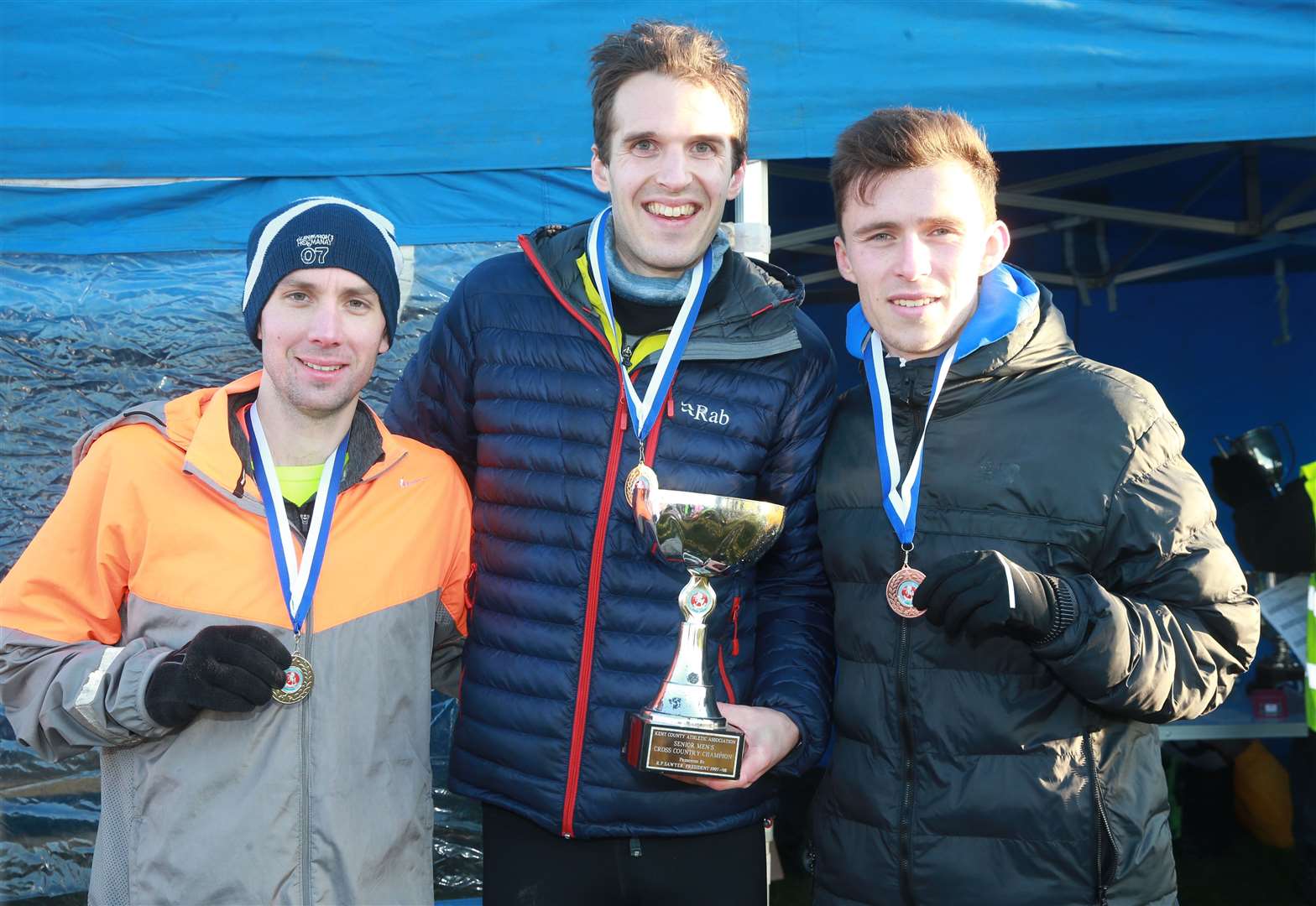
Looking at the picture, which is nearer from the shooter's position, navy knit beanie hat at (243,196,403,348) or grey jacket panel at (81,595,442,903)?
grey jacket panel at (81,595,442,903)

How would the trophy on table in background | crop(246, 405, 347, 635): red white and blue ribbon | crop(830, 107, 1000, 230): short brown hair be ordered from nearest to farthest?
crop(246, 405, 347, 635): red white and blue ribbon, crop(830, 107, 1000, 230): short brown hair, the trophy on table in background

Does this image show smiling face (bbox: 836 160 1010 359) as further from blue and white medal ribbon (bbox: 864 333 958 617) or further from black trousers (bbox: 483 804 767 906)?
black trousers (bbox: 483 804 767 906)

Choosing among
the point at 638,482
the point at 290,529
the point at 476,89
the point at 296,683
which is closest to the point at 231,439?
the point at 290,529

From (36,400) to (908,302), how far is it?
7.42 feet

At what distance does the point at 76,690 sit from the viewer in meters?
1.79

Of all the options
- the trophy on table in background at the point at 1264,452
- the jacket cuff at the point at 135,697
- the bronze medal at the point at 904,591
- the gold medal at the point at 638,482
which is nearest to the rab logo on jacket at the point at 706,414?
the gold medal at the point at 638,482

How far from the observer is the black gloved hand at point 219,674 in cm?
173

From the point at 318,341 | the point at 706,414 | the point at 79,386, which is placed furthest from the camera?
the point at 79,386

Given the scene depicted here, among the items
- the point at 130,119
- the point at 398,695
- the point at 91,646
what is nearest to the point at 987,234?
the point at 398,695

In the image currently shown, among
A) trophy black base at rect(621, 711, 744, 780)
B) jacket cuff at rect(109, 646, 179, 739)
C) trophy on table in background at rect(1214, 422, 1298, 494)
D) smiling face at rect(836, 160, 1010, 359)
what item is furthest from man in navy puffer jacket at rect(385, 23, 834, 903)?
trophy on table in background at rect(1214, 422, 1298, 494)

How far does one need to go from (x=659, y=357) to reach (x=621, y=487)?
25 cm

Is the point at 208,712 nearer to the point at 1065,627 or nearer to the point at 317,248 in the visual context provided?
the point at 317,248

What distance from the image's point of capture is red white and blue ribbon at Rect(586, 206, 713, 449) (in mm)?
2082

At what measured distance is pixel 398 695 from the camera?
198 cm
